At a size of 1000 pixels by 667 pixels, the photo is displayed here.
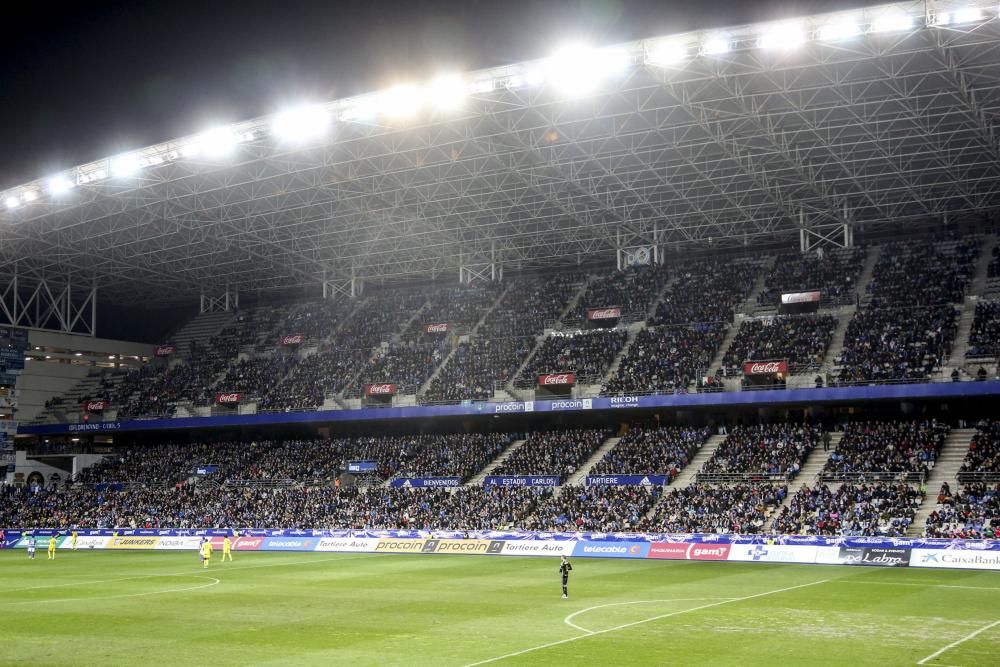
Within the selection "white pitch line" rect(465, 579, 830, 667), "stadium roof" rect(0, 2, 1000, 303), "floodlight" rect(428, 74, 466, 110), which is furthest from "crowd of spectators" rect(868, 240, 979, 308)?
"white pitch line" rect(465, 579, 830, 667)

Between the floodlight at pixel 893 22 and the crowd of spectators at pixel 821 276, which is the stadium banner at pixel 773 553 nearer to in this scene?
the floodlight at pixel 893 22

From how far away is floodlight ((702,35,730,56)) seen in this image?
38719 mm

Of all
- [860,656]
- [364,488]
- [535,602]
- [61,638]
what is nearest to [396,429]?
[364,488]

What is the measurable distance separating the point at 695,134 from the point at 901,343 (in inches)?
642

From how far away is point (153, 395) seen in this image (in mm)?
79312

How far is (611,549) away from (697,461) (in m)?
12.4

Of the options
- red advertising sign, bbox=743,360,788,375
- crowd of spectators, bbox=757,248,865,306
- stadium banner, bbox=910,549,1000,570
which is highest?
crowd of spectators, bbox=757,248,865,306

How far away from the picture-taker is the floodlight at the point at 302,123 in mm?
46156

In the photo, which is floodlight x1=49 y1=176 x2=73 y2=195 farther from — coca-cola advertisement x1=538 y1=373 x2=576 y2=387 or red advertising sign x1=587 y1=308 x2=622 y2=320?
red advertising sign x1=587 y1=308 x2=622 y2=320

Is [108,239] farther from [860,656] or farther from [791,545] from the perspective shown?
[860,656]

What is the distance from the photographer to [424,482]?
61062 millimetres

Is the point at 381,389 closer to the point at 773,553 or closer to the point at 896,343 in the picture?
the point at 896,343

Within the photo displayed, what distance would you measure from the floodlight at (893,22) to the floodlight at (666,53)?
23.0 ft

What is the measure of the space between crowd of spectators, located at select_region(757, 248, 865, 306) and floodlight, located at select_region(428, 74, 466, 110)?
2824 cm
